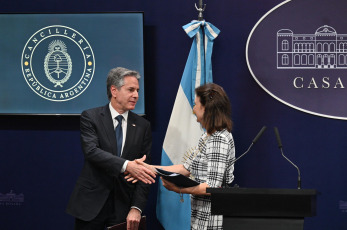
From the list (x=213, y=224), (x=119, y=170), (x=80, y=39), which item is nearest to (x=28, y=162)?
(x=80, y=39)

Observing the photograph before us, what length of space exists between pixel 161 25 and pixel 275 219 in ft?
7.95

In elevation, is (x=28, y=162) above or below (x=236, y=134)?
below

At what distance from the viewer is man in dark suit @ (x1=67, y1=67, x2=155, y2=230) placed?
124 inches

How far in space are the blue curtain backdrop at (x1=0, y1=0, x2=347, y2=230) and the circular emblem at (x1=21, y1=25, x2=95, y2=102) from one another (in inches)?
9.2

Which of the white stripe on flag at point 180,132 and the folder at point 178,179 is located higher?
the white stripe on flag at point 180,132

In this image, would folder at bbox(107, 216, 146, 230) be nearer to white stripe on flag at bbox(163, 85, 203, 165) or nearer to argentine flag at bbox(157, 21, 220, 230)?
argentine flag at bbox(157, 21, 220, 230)

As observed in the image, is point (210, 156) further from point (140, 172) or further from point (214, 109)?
point (140, 172)

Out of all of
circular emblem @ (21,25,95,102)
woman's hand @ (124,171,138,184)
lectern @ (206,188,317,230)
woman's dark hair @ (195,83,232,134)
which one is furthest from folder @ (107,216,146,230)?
circular emblem @ (21,25,95,102)

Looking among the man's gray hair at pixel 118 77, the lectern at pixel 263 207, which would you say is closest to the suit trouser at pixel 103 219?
the man's gray hair at pixel 118 77

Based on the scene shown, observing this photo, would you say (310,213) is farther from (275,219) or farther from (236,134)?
(236,134)

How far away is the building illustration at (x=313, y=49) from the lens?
3971 millimetres

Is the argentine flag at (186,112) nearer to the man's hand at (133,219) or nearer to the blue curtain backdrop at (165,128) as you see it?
the blue curtain backdrop at (165,128)

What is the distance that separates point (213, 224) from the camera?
2.70 metres

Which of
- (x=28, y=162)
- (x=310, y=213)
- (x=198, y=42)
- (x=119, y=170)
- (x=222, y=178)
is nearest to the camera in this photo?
(x=310, y=213)
